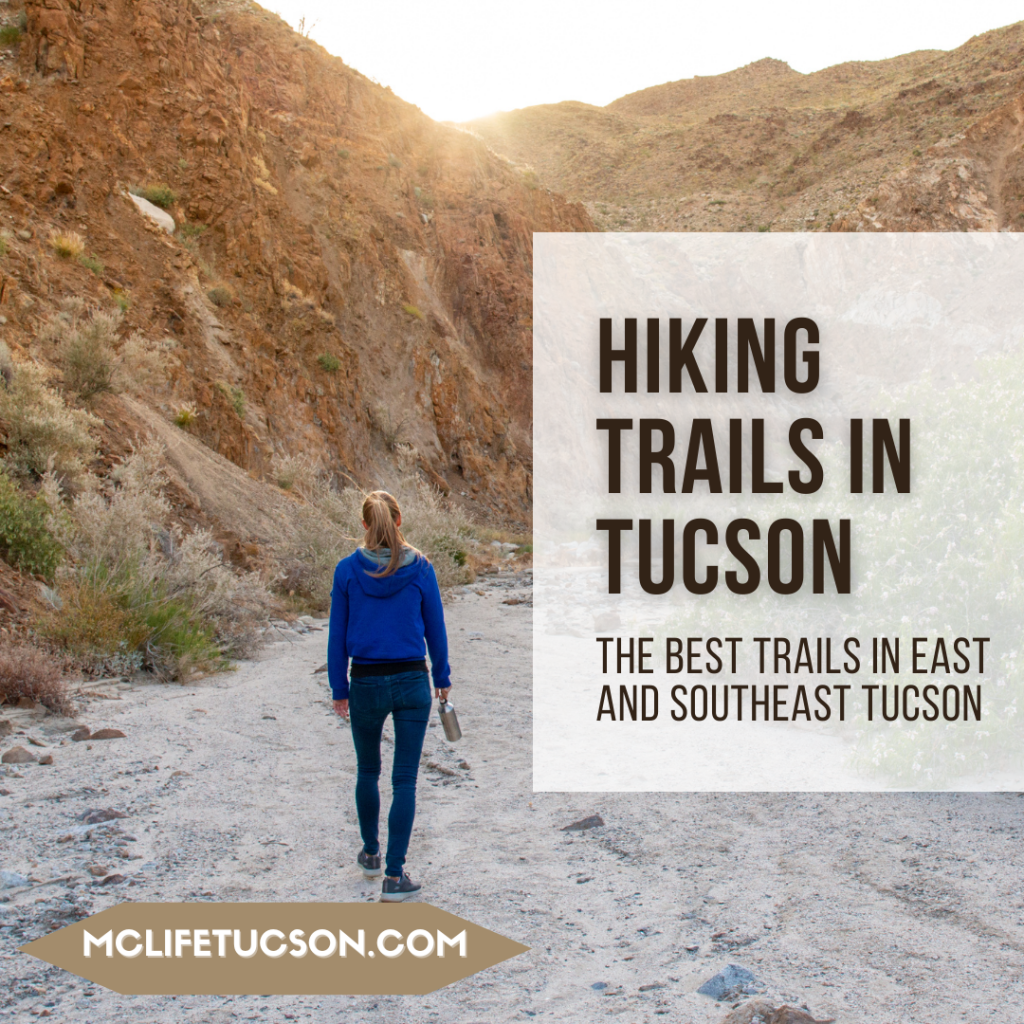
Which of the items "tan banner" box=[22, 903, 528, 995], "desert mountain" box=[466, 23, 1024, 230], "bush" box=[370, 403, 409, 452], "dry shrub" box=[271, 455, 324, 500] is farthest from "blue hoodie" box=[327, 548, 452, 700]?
"desert mountain" box=[466, 23, 1024, 230]

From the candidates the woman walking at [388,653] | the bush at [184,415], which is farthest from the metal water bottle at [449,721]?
the bush at [184,415]

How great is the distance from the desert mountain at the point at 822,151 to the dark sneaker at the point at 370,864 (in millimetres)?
42880

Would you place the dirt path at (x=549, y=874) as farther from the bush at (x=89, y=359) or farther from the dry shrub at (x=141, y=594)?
the bush at (x=89, y=359)

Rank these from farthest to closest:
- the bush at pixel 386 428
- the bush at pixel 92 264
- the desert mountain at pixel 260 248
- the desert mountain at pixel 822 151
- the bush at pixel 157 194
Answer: the desert mountain at pixel 822 151, the bush at pixel 386 428, the bush at pixel 157 194, the desert mountain at pixel 260 248, the bush at pixel 92 264

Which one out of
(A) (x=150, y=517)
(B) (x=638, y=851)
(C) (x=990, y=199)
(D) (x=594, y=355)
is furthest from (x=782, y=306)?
(B) (x=638, y=851)

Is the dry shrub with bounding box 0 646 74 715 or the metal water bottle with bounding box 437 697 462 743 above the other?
the metal water bottle with bounding box 437 697 462 743

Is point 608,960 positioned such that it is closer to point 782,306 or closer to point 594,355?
point 594,355

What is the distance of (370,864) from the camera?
4379 mm

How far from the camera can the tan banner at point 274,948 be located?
3.49m

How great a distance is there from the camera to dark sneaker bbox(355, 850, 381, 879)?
4.36 meters

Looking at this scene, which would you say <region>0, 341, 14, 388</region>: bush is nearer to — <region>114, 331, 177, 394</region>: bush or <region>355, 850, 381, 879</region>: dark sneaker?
<region>114, 331, 177, 394</region>: bush

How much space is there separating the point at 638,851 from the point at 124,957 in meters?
2.52

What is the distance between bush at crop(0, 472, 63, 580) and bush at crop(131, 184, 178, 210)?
12860 millimetres

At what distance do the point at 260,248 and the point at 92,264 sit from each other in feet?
20.2
